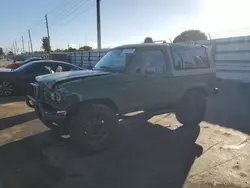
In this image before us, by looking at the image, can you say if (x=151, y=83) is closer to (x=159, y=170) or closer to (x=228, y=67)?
(x=159, y=170)

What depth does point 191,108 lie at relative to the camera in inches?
274

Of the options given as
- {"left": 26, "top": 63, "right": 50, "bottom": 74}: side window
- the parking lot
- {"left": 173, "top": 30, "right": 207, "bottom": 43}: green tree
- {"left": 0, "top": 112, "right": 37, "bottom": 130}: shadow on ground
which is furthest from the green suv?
{"left": 173, "top": 30, "right": 207, "bottom": 43}: green tree

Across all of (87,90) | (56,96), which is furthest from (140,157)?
(56,96)

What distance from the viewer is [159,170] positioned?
455cm

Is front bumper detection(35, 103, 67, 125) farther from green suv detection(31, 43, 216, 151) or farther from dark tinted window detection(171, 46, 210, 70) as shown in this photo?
dark tinted window detection(171, 46, 210, 70)

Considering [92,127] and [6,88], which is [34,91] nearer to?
[92,127]

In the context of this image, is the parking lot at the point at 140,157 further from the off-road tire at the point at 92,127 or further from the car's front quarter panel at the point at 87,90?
the car's front quarter panel at the point at 87,90

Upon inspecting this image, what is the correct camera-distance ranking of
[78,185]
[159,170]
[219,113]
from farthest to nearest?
[219,113]
[159,170]
[78,185]

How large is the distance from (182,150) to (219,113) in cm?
338

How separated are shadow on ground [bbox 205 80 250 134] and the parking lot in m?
0.02

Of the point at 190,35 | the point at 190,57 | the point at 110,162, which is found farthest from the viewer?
the point at 190,35

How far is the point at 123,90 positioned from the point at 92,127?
898 mm

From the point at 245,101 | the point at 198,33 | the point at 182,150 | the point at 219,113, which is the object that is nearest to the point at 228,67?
the point at 245,101

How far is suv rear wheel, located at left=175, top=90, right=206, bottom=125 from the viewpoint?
688cm
